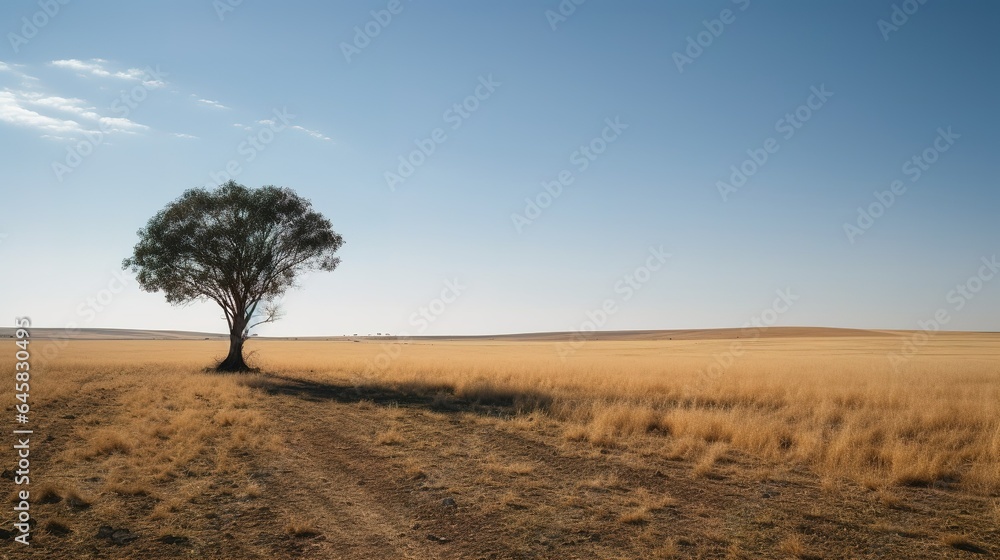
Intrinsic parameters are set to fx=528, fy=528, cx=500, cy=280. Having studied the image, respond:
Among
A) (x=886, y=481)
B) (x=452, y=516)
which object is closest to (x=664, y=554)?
(x=452, y=516)

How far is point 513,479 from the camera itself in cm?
911

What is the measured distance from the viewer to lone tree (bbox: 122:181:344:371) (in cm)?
2998

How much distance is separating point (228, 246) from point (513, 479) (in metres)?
27.0

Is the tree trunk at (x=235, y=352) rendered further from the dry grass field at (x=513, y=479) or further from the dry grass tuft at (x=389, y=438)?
the dry grass tuft at (x=389, y=438)

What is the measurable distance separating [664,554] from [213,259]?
30811 millimetres

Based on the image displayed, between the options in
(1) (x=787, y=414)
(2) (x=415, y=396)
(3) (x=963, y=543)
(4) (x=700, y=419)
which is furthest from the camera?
(2) (x=415, y=396)

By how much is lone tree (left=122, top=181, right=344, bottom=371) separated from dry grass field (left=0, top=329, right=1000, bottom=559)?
1314 centimetres

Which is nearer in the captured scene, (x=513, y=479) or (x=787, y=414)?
(x=513, y=479)

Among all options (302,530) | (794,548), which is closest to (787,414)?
(794,548)

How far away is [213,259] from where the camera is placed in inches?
1195

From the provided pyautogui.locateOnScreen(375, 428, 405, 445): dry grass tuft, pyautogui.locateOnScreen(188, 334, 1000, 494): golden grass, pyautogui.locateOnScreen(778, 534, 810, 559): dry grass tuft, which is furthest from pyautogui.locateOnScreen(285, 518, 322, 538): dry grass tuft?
pyautogui.locateOnScreen(188, 334, 1000, 494): golden grass

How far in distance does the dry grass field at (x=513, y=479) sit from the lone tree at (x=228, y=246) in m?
13.1

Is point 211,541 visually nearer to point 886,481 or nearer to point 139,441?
point 139,441

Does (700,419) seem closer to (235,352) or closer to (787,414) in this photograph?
(787,414)
